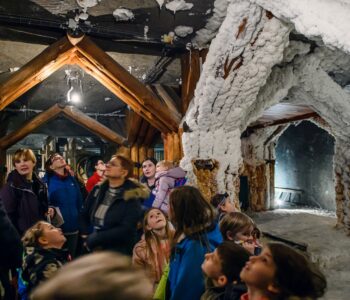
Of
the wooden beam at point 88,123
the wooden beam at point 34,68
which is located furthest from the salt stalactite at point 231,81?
the wooden beam at point 88,123

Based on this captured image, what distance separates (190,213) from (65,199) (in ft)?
6.80

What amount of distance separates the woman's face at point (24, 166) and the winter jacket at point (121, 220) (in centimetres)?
89

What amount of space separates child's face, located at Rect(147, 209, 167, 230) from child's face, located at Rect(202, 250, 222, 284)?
69cm

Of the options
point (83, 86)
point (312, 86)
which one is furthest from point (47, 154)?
point (312, 86)

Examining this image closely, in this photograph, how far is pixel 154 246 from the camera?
2215mm

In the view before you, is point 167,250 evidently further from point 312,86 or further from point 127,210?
point 312,86

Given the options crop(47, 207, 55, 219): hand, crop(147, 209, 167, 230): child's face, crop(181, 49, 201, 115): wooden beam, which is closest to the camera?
crop(147, 209, 167, 230): child's face

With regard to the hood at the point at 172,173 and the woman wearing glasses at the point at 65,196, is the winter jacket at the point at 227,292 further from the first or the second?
the woman wearing glasses at the point at 65,196

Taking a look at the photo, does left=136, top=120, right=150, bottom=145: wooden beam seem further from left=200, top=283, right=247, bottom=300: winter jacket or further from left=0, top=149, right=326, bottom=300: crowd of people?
left=200, top=283, right=247, bottom=300: winter jacket

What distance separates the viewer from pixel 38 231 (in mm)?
1916

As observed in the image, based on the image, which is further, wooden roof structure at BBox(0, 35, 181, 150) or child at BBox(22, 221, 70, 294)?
wooden roof structure at BBox(0, 35, 181, 150)

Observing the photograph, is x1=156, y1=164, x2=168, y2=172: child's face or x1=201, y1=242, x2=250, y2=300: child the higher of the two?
x1=156, y1=164, x2=168, y2=172: child's face

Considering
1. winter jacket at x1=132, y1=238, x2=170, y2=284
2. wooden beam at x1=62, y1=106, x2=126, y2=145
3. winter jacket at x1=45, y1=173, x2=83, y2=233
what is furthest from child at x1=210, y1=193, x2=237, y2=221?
wooden beam at x1=62, y1=106, x2=126, y2=145

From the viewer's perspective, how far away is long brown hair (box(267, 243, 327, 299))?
4.10 ft
